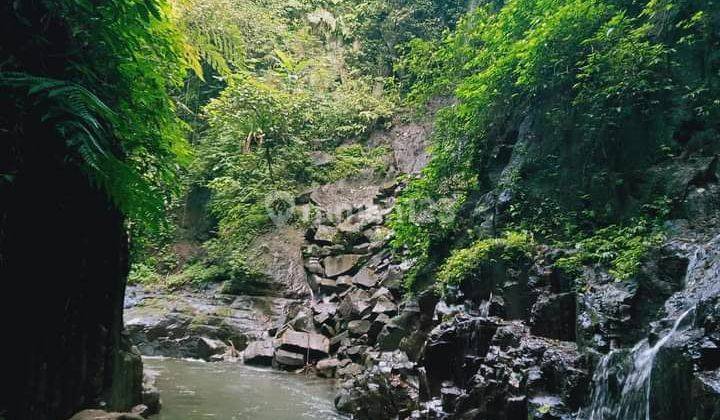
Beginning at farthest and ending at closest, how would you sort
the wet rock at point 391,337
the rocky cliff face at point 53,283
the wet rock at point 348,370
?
1. the wet rock at point 348,370
2. the wet rock at point 391,337
3. the rocky cliff face at point 53,283

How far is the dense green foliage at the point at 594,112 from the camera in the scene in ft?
23.2

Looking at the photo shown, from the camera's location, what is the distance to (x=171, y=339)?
13414 mm

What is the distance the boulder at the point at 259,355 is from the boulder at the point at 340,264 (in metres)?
3.48

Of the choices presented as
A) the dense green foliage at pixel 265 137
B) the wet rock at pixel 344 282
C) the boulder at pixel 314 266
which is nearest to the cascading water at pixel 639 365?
the wet rock at pixel 344 282

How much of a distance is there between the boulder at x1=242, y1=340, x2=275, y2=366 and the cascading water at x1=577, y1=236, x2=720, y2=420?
8.93 m

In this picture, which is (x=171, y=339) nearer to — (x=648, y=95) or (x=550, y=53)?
(x=550, y=53)

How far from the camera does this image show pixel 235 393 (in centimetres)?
909

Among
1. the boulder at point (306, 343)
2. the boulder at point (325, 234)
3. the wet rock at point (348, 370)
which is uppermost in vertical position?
the boulder at point (325, 234)

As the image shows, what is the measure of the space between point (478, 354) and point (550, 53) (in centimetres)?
565

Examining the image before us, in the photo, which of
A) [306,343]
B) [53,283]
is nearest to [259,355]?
[306,343]

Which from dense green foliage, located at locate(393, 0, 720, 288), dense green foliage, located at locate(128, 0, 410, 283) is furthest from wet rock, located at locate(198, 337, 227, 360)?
dense green foliage, located at locate(393, 0, 720, 288)

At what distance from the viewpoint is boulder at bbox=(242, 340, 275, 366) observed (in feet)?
40.5

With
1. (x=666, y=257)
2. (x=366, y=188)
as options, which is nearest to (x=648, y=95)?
(x=666, y=257)

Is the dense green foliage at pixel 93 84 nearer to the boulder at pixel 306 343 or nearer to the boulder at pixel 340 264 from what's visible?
the boulder at pixel 306 343
